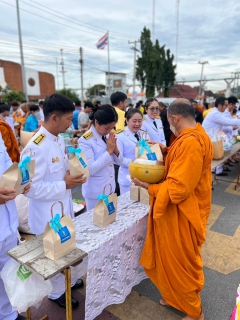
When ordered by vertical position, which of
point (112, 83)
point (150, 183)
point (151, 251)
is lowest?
point (151, 251)

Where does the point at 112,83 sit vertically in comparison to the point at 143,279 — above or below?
above

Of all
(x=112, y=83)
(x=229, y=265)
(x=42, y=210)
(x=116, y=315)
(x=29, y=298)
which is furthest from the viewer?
(x=112, y=83)

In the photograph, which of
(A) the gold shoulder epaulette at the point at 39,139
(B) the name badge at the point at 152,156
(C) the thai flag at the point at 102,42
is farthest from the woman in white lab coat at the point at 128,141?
(C) the thai flag at the point at 102,42

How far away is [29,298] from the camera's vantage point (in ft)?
4.81

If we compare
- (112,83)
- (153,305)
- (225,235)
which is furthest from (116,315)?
(112,83)

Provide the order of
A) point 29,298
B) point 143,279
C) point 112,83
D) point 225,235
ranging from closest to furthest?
point 29,298, point 143,279, point 225,235, point 112,83

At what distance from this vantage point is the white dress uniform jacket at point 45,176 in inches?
66.5

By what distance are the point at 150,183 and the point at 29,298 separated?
44.2 inches

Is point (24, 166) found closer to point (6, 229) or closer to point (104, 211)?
point (6, 229)

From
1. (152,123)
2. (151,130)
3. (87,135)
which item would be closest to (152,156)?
(87,135)

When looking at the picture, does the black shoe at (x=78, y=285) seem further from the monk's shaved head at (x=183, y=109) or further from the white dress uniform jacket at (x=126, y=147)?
the monk's shaved head at (x=183, y=109)

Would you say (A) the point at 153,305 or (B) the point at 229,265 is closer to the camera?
(A) the point at 153,305

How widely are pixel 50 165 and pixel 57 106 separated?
446 mm

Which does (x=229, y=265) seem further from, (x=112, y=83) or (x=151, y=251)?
(x=112, y=83)
